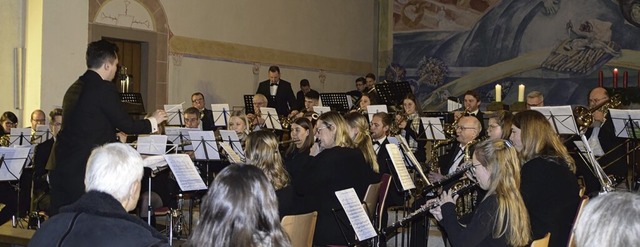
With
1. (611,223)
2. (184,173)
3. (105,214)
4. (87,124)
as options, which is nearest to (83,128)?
(87,124)

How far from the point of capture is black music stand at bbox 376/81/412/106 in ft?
41.8

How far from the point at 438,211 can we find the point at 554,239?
0.81 m

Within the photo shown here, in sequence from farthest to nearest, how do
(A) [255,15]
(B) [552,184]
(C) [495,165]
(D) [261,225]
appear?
(A) [255,15]
(B) [552,184]
(C) [495,165]
(D) [261,225]

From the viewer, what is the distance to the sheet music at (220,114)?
36.6 feet

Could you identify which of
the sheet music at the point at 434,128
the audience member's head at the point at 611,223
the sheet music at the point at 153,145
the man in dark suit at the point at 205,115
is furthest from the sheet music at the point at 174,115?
the audience member's head at the point at 611,223

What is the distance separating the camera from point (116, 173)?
3055 mm

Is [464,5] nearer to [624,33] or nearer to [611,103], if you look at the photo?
[624,33]

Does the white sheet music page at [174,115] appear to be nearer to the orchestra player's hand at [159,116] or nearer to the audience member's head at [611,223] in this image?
the orchestra player's hand at [159,116]

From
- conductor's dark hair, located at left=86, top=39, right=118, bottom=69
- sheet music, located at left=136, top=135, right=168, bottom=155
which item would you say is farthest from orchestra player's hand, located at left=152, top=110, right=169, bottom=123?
sheet music, located at left=136, top=135, right=168, bottom=155

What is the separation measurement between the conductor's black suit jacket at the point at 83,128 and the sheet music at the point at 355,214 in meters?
1.29

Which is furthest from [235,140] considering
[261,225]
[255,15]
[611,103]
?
[255,15]

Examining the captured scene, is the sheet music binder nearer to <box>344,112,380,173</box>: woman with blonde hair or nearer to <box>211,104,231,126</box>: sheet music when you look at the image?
<box>211,104,231,126</box>: sheet music

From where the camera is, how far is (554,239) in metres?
4.91

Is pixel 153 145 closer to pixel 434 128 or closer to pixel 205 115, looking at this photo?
A: pixel 434 128
